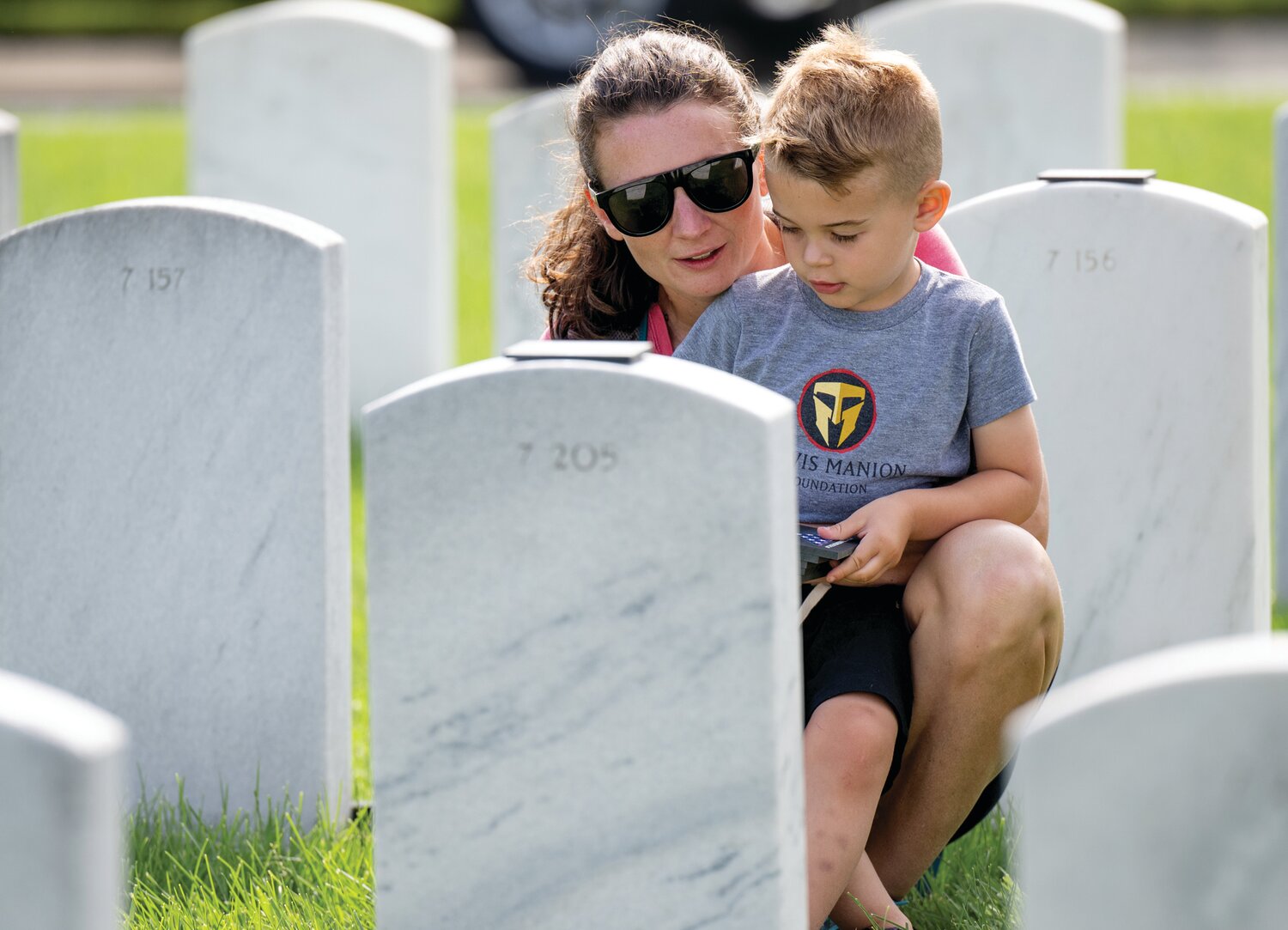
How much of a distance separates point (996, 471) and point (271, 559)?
1146mm

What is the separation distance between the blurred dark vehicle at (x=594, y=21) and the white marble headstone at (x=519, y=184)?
5.38 m

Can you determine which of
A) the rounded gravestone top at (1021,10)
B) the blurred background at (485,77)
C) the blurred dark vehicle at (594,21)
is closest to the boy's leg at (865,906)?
the rounded gravestone top at (1021,10)

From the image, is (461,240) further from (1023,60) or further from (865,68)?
(865,68)

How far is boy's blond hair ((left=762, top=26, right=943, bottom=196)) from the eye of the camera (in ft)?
7.14

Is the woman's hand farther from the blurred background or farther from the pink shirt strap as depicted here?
the blurred background

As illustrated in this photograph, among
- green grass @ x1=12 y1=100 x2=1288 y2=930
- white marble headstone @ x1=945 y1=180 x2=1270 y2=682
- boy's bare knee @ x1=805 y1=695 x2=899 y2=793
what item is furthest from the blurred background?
boy's bare knee @ x1=805 y1=695 x2=899 y2=793

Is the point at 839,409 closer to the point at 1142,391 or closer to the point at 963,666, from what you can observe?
the point at 963,666

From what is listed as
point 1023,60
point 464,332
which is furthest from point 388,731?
point 464,332

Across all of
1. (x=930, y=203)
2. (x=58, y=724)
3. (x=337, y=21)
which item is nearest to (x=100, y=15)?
(x=337, y=21)

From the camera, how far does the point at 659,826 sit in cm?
191

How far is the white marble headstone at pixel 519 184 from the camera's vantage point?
15.6 feet

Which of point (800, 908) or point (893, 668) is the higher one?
point (893, 668)

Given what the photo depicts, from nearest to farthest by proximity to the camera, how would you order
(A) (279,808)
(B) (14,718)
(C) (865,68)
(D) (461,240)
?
(B) (14,718), (C) (865,68), (A) (279,808), (D) (461,240)

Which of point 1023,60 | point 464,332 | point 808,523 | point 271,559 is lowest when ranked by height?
point 464,332
